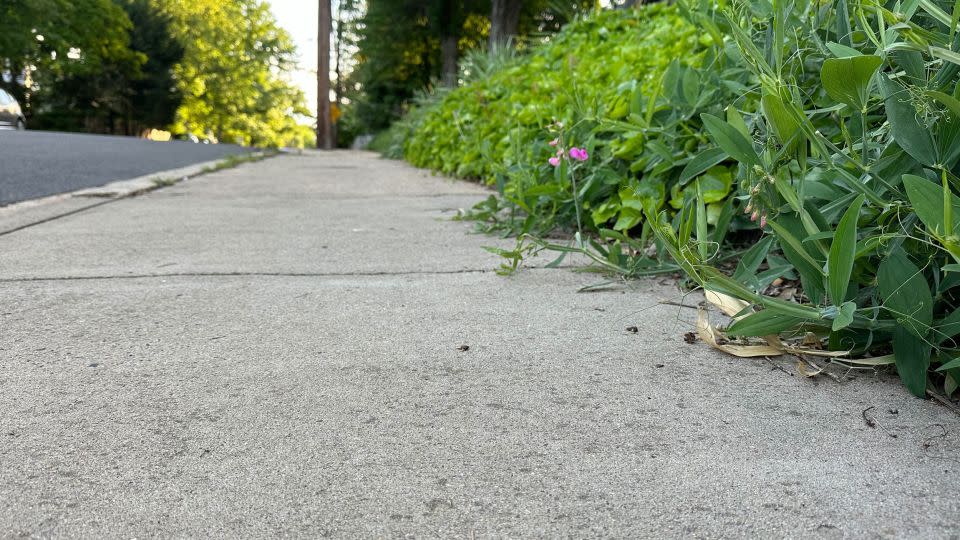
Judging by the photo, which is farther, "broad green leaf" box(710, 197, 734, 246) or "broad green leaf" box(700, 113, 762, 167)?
"broad green leaf" box(710, 197, 734, 246)

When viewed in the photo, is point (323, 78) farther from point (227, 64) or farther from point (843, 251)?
point (227, 64)

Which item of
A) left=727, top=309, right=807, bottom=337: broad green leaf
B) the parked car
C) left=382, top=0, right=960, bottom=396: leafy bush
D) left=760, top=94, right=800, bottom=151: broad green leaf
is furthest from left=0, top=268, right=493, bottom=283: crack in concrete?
the parked car

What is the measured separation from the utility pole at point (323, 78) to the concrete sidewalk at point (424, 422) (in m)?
17.3

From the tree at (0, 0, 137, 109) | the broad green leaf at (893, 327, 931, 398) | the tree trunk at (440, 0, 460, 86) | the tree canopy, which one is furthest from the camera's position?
the tree canopy

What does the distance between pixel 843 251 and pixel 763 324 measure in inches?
10.2

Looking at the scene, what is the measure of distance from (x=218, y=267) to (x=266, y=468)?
1459 mm

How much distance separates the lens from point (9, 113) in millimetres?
19781

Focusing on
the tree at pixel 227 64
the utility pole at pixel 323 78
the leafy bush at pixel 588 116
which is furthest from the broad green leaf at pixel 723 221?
the tree at pixel 227 64

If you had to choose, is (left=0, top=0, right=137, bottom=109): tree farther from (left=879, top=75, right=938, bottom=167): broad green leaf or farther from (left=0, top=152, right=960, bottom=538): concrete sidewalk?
(left=879, top=75, right=938, bottom=167): broad green leaf

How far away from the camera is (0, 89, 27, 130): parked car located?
1933 centimetres

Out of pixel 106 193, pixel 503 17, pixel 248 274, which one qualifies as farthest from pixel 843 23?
pixel 503 17

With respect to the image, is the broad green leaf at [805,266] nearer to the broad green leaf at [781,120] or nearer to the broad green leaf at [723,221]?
the broad green leaf at [781,120]

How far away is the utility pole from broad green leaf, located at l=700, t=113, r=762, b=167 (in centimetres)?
1822

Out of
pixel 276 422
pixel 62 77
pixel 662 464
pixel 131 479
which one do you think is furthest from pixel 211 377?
pixel 62 77
